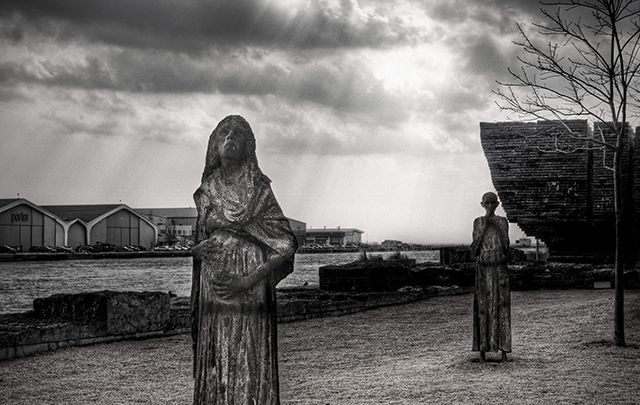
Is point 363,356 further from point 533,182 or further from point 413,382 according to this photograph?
point 533,182

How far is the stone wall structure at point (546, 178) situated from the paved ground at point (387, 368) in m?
5.00

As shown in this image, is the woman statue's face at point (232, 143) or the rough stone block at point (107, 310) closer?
the woman statue's face at point (232, 143)

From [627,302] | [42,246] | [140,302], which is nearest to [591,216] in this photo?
[627,302]

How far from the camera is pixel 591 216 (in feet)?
61.2

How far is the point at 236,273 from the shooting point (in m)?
4.17

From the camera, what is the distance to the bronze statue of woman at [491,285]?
377 inches

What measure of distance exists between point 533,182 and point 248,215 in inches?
619

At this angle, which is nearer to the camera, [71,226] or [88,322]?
[88,322]

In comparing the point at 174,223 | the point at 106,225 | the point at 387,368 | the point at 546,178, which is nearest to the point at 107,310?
the point at 387,368

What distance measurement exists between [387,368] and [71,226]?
8808 centimetres

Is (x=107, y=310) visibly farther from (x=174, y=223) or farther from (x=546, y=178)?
(x=174, y=223)

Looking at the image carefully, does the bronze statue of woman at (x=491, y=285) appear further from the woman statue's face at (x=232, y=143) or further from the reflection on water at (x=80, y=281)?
the reflection on water at (x=80, y=281)

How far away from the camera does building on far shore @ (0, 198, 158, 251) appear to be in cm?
7594

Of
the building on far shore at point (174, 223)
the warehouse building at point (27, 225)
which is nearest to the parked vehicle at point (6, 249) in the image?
the warehouse building at point (27, 225)
